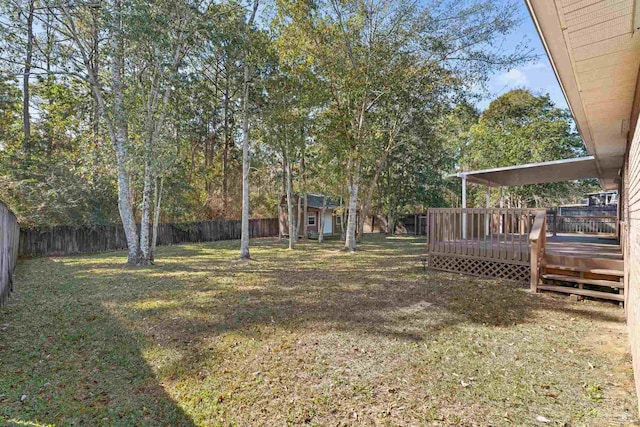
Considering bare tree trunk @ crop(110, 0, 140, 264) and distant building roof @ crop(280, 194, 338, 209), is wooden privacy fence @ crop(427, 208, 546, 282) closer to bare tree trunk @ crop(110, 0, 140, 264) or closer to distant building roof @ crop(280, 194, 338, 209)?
bare tree trunk @ crop(110, 0, 140, 264)

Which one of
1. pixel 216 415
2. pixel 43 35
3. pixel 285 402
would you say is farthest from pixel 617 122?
pixel 43 35

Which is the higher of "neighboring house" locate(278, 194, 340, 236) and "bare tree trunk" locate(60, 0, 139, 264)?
"bare tree trunk" locate(60, 0, 139, 264)

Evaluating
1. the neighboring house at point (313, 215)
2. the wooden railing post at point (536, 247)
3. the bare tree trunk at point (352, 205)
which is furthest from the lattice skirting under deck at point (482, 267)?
the neighboring house at point (313, 215)


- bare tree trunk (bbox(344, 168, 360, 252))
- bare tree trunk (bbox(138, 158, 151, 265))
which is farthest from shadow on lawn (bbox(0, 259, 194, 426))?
bare tree trunk (bbox(344, 168, 360, 252))

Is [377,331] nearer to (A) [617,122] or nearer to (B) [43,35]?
(A) [617,122]

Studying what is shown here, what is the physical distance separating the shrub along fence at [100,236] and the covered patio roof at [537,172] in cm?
1378

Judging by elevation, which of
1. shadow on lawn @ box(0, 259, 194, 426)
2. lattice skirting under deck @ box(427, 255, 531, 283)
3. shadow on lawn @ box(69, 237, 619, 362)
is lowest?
shadow on lawn @ box(0, 259, 194, 426)

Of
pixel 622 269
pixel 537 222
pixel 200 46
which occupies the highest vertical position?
pixel 200 46

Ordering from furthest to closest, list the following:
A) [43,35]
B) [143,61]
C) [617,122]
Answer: [43,35]
[143,61]
[617,122]

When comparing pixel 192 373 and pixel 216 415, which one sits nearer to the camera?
pixel 216 415

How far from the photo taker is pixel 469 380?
3.08 m

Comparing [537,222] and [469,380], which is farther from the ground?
[537,222]

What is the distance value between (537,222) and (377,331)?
4526mm

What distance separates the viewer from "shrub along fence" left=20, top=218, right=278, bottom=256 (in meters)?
12.3
